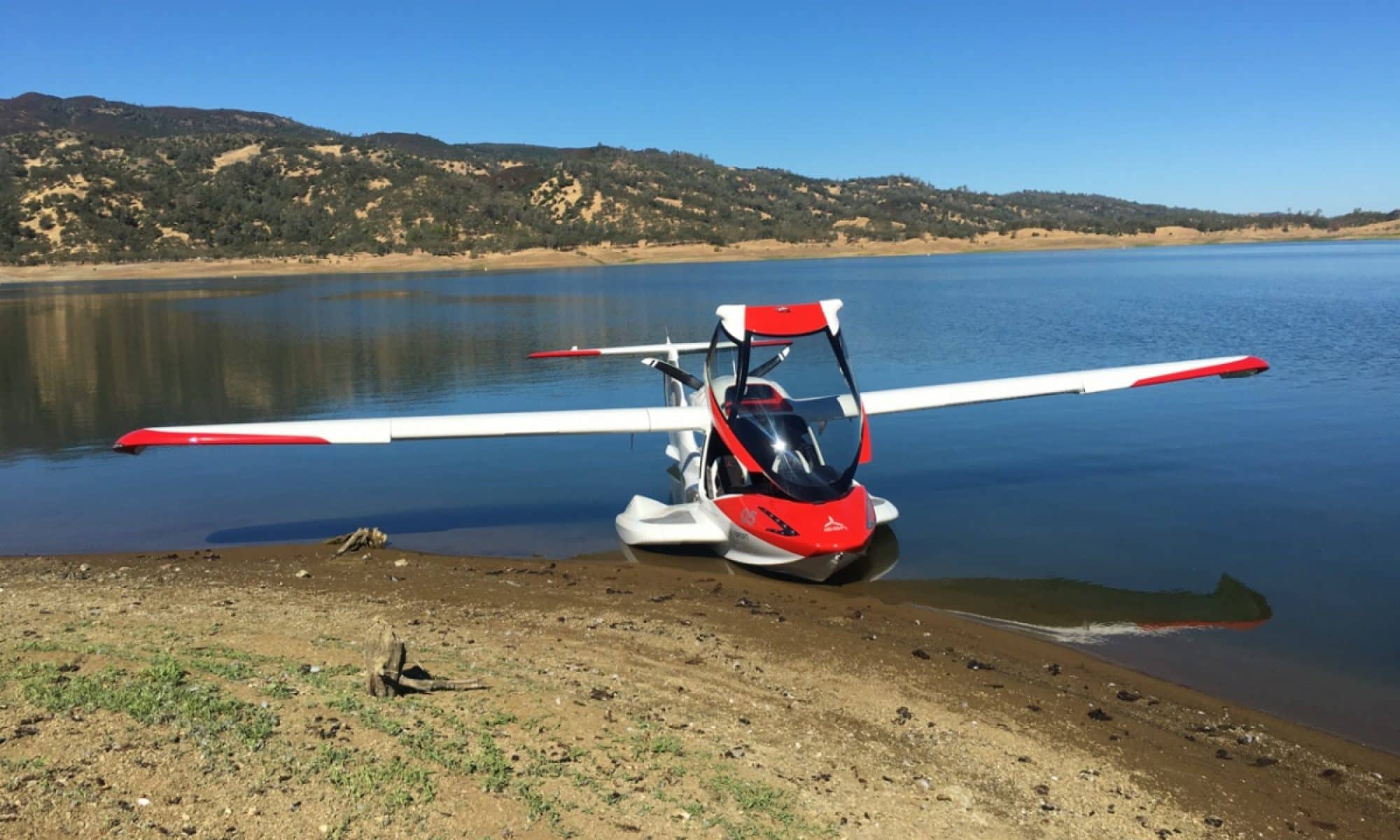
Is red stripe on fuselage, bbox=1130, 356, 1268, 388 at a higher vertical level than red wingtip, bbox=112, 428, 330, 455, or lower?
higher

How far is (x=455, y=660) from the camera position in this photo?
291 inches

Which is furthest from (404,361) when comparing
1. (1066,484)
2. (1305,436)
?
(1305,436)

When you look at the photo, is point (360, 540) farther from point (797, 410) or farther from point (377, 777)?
point (377, 777)

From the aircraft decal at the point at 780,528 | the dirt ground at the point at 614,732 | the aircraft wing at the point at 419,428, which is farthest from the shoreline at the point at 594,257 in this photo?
the dirt ground at the point at 614,732

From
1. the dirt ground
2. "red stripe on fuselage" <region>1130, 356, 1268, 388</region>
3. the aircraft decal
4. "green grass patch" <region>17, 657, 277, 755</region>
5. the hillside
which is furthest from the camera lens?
the hillside

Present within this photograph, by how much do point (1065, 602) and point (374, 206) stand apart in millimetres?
110868

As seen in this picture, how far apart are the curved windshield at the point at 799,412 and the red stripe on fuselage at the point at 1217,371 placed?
17.3ft

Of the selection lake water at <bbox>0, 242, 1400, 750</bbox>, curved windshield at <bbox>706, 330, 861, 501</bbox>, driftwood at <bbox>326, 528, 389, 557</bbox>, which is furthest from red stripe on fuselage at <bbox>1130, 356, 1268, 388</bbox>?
driftwood at <bbox>326, 528, 389, 557</bbox>

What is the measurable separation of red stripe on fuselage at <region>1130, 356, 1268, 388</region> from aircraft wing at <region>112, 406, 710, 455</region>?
6.89 metres

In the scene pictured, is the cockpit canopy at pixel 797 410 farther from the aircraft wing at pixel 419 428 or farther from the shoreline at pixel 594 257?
the shoreline at pixel 594 257

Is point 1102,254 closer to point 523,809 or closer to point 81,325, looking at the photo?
point 81,325

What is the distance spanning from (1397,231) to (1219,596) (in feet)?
498

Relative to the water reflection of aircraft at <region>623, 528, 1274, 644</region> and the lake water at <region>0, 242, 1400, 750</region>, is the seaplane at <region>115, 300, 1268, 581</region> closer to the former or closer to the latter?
the water reflection of aircraft at <region>623, 528, 1274, 644</region>

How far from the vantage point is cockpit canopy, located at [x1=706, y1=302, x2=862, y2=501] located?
11219 millimetres
